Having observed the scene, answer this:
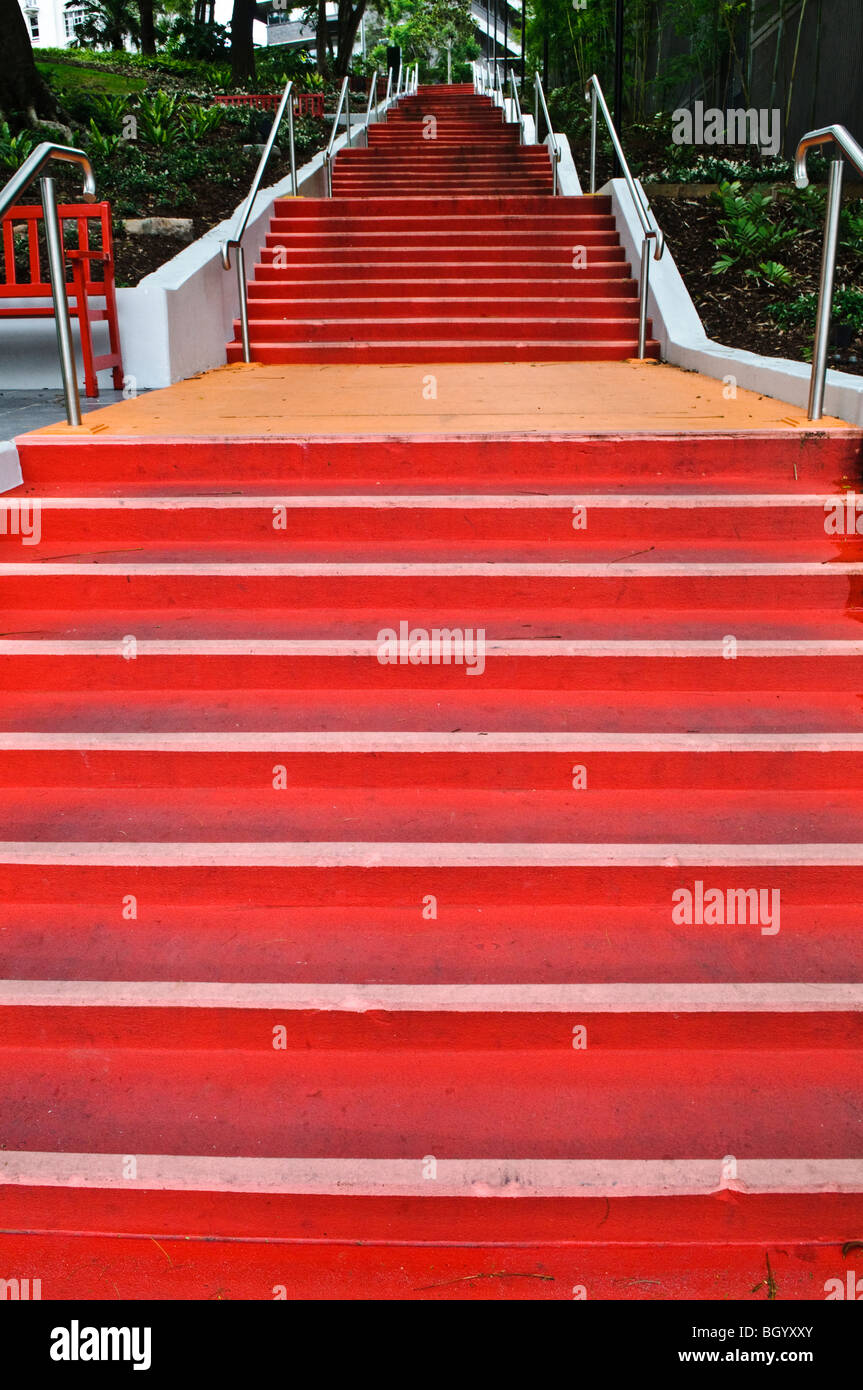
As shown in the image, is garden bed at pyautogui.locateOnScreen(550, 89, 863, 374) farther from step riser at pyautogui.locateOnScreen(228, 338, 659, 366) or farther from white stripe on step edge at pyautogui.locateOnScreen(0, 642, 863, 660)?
white stripe on step edge at pyautogui.locateOnScreen(0, 642, 863, 660)

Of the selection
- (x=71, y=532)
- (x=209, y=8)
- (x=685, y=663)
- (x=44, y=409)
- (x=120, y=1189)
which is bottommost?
(x=120, y=1189)

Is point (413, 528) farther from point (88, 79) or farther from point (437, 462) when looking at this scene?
point (88, 79)

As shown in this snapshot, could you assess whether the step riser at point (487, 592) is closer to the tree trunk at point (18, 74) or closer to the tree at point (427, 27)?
the tree trunk at point (18, 74)

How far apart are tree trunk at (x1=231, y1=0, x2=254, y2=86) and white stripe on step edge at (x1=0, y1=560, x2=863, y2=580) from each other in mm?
19732

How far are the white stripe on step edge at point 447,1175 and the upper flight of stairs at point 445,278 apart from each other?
5.49 meters

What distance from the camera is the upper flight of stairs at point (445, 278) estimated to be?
6453 mm

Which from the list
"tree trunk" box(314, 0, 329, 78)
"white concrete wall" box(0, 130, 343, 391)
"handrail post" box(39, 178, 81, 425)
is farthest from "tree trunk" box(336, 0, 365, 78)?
"handrail post" box(39, 178, 81, 425)

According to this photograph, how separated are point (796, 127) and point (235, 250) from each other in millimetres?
6944

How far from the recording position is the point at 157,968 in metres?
2.28

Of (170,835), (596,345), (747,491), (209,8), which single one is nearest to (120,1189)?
(170,835)

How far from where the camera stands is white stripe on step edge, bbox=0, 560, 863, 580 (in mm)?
3186

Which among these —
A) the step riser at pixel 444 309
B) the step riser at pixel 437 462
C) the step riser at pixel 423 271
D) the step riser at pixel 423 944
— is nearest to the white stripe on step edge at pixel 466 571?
the step riser at pixel 437 462
